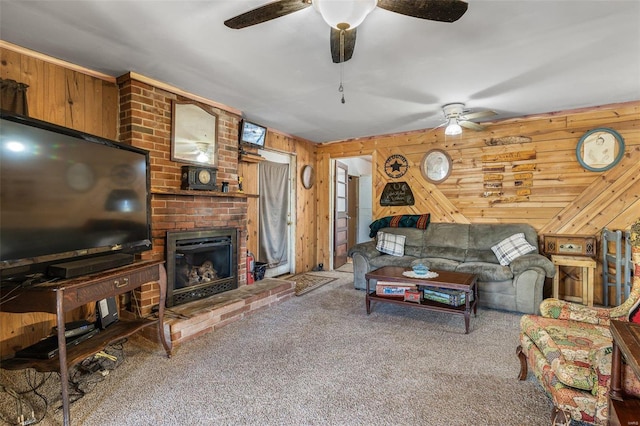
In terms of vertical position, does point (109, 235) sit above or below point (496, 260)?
above

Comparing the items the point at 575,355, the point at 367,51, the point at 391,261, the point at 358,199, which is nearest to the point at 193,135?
the point at 367,51

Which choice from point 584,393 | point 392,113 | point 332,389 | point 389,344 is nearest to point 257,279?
point 389,344

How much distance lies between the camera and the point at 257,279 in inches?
163

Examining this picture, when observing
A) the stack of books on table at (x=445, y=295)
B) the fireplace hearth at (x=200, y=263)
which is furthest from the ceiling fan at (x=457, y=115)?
the fireplace hearth at (x=200, y=263)

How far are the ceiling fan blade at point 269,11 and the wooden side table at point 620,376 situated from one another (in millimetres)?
1929

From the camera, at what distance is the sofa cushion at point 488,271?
338cm

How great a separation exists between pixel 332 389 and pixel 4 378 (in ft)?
7.20

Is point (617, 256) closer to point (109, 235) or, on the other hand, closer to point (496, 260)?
point (496, 260)

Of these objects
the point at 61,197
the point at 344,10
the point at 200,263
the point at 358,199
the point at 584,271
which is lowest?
the point at 584,271

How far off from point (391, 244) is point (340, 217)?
1743 millimetres

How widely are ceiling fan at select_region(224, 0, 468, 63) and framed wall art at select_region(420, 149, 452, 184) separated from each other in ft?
10.7

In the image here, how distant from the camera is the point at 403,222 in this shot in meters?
4.74

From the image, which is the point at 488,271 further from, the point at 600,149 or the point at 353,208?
the point at 353,208

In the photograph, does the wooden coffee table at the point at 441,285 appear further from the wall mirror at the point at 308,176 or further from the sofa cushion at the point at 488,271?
the wall mirror at the point at 308,176
